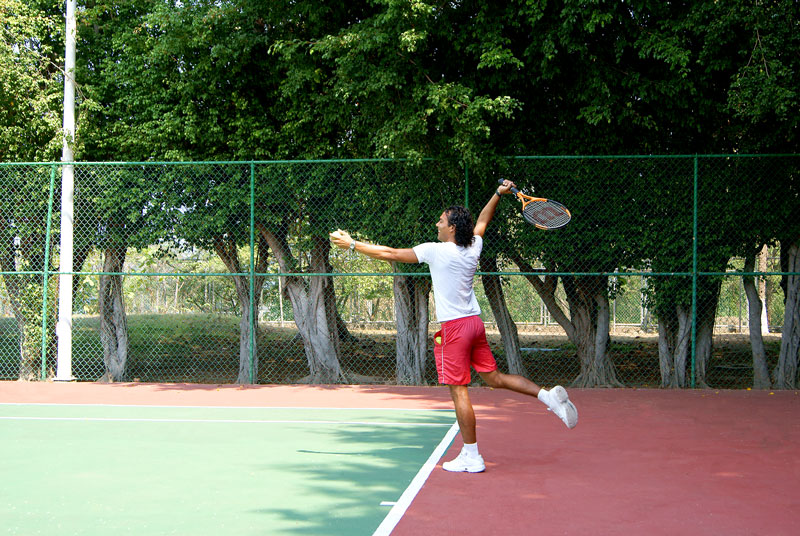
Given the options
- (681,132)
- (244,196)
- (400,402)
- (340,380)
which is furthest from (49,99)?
(681,132)

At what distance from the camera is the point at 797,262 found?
10594mm

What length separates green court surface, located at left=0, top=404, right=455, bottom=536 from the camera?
15.0ft

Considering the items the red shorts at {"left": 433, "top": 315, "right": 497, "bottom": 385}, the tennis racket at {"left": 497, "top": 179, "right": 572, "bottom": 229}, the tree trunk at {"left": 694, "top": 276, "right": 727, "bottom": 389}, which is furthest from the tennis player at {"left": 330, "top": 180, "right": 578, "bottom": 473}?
the tree trunk at {"left": 694, "top": 276, "right": 727, "bottom": 389}

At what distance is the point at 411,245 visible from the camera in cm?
1098

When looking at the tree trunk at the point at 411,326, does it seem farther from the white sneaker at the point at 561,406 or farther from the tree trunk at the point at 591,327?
the white sneaker at the point at 561,406

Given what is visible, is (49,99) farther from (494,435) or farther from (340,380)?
(494,435)

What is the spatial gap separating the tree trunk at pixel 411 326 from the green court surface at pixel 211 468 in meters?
2.75

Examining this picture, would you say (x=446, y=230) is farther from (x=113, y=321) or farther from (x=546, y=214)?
(x=113, y=321)

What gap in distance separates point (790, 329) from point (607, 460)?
5.94m

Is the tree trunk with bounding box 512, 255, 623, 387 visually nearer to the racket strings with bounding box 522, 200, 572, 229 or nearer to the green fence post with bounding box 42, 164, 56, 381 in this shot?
the racket strings with bounding box 522, 200, 572, 229

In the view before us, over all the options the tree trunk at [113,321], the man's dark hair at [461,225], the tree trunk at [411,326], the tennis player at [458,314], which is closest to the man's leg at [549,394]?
the tennis player at [458,314]

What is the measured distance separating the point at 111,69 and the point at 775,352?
12.6m

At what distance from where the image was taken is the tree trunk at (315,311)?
1204 centimetres

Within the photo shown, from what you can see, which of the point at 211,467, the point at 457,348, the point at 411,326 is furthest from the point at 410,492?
the point at 411,326
